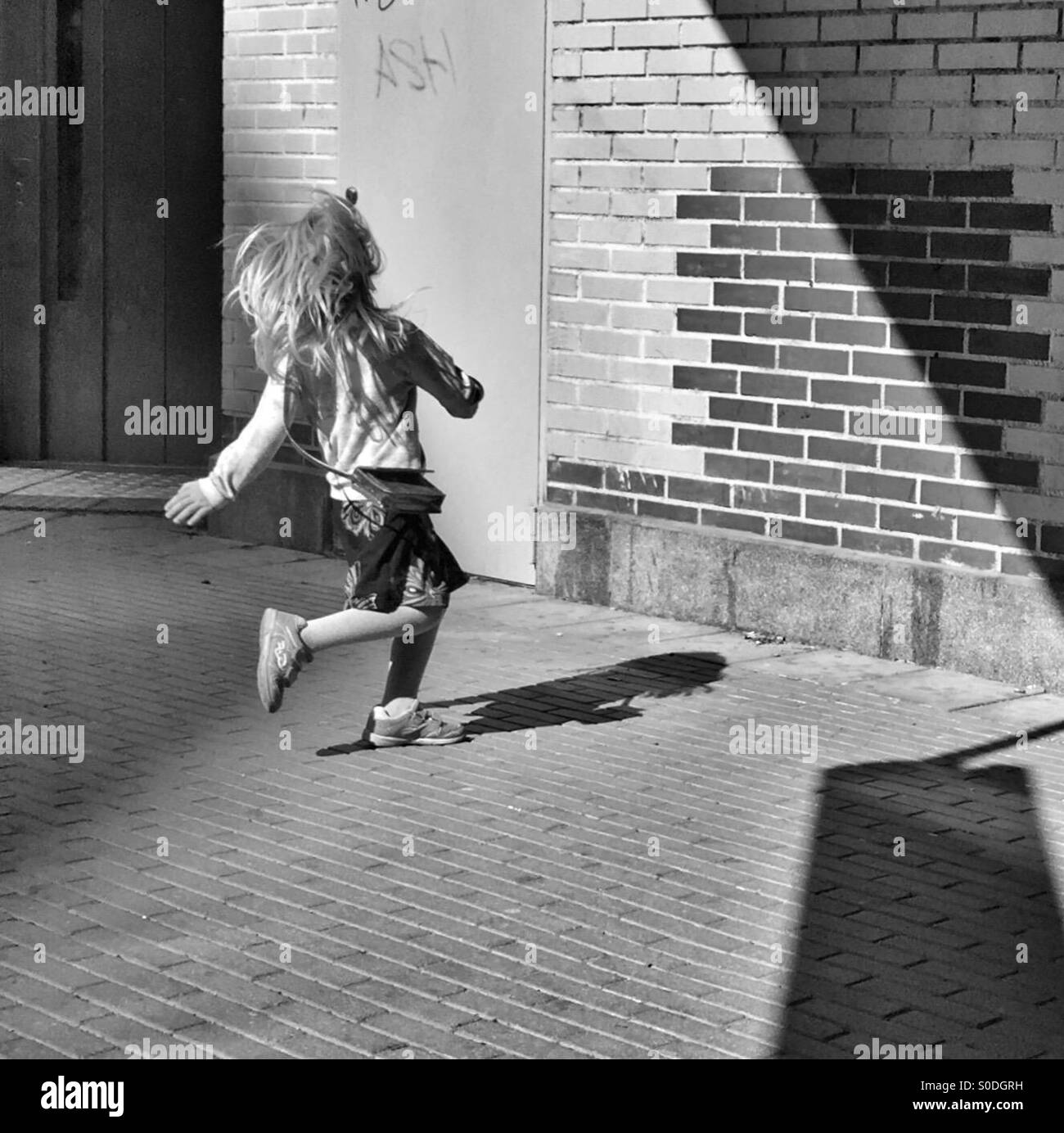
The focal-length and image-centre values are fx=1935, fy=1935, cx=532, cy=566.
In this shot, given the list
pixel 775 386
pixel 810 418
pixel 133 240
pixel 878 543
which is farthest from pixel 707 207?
pixel 133 240

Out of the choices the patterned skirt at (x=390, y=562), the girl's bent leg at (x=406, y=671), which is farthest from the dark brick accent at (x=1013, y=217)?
the girl's bent leg at (x=406, y=671)

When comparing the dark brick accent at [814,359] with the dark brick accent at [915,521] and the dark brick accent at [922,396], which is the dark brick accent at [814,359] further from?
the dark brick accent at [915,521]

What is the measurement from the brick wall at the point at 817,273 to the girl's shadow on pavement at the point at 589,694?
2.80 feet

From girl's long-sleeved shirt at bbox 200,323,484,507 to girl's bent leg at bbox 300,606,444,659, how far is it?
1.28ft

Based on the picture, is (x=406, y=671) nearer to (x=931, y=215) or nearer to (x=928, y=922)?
(x=928, y=922)

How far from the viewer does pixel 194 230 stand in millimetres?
12164

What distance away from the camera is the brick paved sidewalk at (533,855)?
4242 mm

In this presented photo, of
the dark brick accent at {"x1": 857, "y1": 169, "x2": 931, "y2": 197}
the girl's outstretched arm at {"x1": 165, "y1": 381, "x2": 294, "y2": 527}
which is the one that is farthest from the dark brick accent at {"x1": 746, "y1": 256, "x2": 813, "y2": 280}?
the girl's outstretched arm at {"x1": 165, "y1": 381, "x2": 294, "y2": 527}

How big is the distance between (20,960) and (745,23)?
202 inches

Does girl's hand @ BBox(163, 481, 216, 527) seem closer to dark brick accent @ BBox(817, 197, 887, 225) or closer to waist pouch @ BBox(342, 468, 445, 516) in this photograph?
waist pouch @ BBox(342, 468, 445, 516)

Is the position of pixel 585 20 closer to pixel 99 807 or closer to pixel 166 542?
pixel 166 542

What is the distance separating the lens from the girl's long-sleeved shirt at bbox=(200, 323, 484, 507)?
608 centimetres

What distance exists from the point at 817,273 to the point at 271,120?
3602mm
